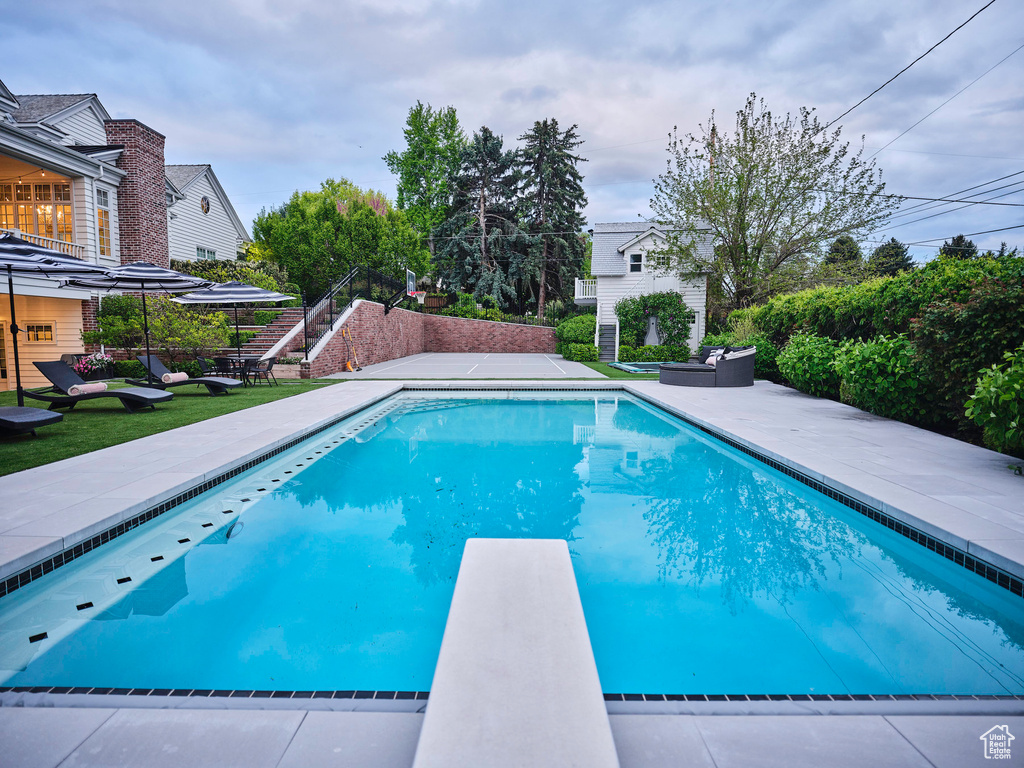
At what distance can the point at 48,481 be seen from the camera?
14.4ft

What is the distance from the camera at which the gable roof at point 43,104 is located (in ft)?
50.1

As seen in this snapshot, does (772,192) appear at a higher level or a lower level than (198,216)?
higher

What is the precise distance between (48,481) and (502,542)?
4.20 meters

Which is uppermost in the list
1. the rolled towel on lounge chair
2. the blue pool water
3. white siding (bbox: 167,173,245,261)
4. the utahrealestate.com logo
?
white siding (bbox: 167,173,245,261)

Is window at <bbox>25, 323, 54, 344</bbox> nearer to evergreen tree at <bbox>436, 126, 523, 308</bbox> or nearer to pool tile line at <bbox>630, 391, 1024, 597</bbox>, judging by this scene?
pool tile line at <bbox>630, 391, 1024, 597</bbox>

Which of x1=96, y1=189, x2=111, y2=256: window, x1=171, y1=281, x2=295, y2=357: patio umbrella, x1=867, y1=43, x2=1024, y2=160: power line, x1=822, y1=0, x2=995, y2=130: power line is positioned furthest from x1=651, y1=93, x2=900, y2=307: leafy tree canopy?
x1=96, y1=189, x2=111, y2=256: window

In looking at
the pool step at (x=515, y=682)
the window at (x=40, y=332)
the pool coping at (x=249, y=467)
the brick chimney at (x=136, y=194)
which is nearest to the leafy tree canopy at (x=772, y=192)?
the pool coping at (x=249, y=467)

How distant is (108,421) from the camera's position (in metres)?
7.43

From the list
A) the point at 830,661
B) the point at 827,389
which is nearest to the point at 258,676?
the point at 830,661

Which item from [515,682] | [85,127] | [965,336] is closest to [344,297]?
[85,127]

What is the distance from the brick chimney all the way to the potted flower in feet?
13.6

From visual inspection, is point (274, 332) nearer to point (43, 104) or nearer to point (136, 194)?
point (136, 194)

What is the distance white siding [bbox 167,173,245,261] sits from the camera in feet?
65.6

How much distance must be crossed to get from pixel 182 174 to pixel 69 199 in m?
8.28
